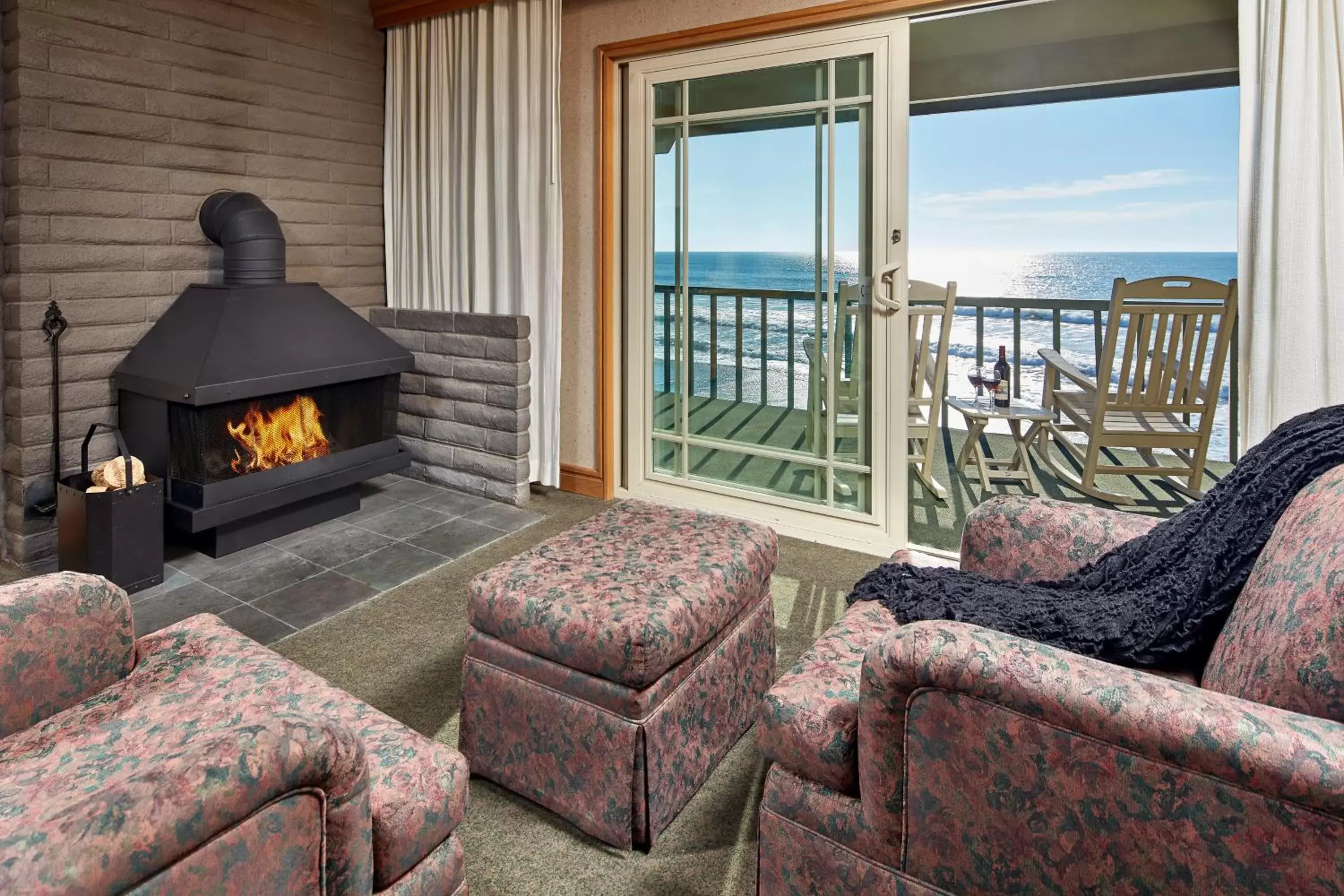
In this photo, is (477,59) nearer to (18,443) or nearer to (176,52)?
(176,52)

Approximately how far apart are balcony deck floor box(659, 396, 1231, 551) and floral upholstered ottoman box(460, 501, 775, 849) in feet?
5.32

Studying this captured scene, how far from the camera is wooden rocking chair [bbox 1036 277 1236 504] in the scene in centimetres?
366

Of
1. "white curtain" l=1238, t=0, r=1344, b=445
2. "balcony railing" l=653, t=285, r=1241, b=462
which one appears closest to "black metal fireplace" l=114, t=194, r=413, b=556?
"balcony railing" l=653, t=285, r=1241, b=462

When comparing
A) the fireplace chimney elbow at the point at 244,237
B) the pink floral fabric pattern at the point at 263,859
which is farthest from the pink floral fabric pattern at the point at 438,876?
the fireplace chimney elbow at the point at 244,237

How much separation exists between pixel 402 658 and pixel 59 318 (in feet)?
6.10

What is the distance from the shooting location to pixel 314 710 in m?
1.19

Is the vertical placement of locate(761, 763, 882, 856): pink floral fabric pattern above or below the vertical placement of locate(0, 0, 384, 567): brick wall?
below

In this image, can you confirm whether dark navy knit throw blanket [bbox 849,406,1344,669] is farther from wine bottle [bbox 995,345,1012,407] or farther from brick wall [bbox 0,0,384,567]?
brick wall [bbox 0,0,384,567]

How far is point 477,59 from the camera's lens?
373cm

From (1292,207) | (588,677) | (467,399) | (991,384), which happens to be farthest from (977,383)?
(588,677)

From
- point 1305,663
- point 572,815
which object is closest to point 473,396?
point 572,815

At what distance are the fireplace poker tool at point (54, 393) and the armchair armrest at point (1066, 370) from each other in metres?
4.47

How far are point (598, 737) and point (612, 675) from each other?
131 millimetres

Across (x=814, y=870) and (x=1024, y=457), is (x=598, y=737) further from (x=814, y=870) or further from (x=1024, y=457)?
(x=1024, y=457)
